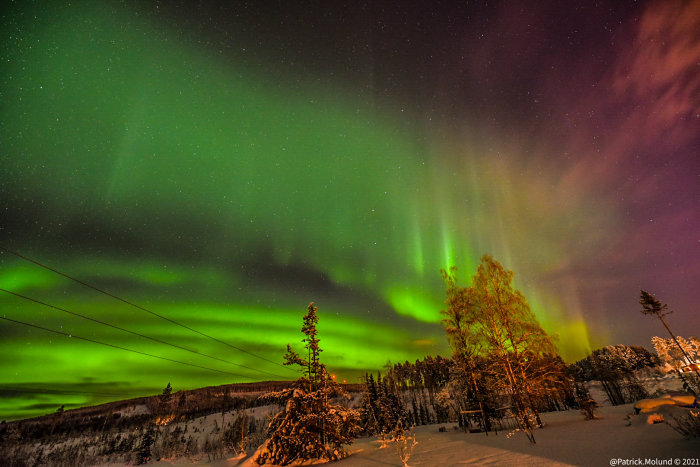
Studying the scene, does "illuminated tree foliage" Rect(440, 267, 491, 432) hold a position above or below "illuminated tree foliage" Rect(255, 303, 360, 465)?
above

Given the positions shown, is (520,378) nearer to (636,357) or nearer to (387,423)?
(387,423)

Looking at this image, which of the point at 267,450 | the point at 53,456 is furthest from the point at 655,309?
the point at 53,456

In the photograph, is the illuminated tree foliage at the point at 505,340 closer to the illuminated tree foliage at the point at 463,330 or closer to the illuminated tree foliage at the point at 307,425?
the illuminated tree foliage at the point at 463,330

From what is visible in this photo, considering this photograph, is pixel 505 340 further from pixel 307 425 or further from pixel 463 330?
pixel 307 425

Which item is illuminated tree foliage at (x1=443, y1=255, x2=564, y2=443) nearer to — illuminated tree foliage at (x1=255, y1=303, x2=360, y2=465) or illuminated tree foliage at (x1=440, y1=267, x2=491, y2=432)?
illuminated tree foliage at (x1=440, y1=267, x2=491, y2=432)

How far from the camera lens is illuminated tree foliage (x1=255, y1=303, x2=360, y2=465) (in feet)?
59.0

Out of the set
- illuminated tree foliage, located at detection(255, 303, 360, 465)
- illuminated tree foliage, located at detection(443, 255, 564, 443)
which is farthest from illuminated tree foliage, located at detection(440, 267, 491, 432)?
illuminated tree foliage, located at detection(255, 303, 360, 465)

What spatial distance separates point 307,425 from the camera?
18.8 metres

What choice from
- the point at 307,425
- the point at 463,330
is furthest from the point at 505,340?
the point at 307,425

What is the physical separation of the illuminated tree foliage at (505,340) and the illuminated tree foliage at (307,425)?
10453mm

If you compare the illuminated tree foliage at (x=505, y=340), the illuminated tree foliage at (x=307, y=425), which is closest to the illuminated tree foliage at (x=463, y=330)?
the illuminated tree foliage at (x=505, y=340)

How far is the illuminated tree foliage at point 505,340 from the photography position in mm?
18422

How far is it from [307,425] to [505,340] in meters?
14.9

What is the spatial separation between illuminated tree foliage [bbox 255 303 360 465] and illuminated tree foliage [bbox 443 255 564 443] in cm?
1045
